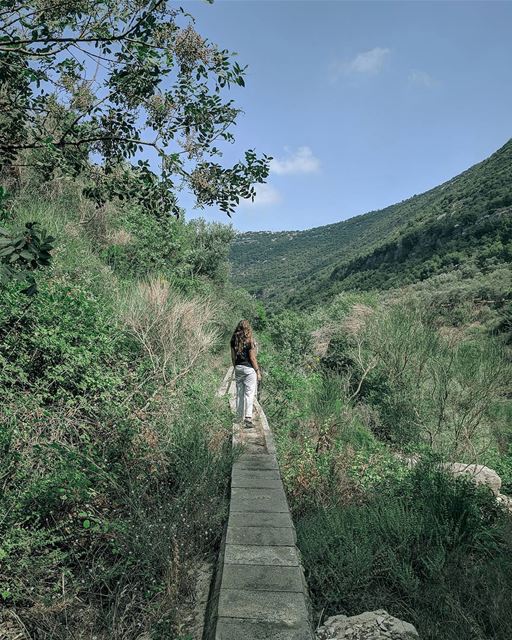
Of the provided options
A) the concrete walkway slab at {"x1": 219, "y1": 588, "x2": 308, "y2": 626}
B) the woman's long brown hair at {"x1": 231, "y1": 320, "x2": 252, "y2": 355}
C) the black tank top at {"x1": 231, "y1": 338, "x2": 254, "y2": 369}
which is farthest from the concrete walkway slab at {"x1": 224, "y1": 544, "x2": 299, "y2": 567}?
the woman's long brown hair at {"x1": 231, "y1": 320, "x2": 252, "y2": 355}

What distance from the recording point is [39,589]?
3787 millimetres

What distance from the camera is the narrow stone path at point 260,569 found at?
293cm

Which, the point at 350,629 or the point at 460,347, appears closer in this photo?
the point at 350,629

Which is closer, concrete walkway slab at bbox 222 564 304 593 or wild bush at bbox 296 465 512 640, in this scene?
concrete walkway slab at bbox 222 564 304 593

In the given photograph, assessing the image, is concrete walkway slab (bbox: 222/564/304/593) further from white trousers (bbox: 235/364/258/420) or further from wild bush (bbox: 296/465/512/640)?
white trousers (bbox: 235/364/258/420)

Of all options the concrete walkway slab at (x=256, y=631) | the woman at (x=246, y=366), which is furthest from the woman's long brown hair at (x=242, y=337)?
the concrete walkway slab at (x=256, y=631)

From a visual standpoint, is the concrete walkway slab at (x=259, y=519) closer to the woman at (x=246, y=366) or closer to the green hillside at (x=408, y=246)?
the woman at (x=246, y=366)

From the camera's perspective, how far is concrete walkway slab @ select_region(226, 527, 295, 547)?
13.4 ft

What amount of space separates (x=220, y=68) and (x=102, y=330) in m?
3.93

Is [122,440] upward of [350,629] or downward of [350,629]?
upward

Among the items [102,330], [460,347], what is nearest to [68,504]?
[102,330]

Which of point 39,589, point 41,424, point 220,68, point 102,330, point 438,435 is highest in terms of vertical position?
point 220,68

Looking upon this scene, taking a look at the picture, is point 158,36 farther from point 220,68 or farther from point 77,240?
point 77,240

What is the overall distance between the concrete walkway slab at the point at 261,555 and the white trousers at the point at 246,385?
3.95m
